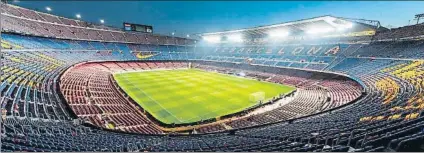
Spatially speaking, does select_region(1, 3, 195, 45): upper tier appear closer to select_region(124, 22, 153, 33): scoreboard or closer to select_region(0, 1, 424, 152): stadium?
select_region(0, 1, 424, 152): stadium

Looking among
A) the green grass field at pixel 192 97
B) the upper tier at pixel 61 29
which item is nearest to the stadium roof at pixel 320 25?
the green grass field at pixel 192 97

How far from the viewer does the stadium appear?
30.1 ft

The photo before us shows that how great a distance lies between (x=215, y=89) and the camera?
3478 centimetres

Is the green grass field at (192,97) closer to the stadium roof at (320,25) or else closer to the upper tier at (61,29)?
the stadium roof at (320,25)

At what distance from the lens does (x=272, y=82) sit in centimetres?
4169

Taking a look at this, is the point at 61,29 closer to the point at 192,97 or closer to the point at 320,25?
the point at 192,97

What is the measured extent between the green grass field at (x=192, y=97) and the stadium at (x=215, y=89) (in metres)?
0.20

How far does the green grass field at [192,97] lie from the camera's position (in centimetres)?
2352

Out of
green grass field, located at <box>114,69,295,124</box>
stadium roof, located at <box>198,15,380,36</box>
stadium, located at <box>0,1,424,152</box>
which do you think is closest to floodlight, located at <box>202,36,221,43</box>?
stadium, located at <box>0,1,424,152</box>

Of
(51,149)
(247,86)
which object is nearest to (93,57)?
(247,86)

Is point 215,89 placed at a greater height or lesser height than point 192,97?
greater

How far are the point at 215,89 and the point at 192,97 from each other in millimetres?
5801

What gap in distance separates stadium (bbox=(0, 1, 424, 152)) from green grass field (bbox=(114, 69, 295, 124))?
200 millimetres

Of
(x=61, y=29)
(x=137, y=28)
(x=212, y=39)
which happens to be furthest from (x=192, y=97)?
(x=212, y=39)
